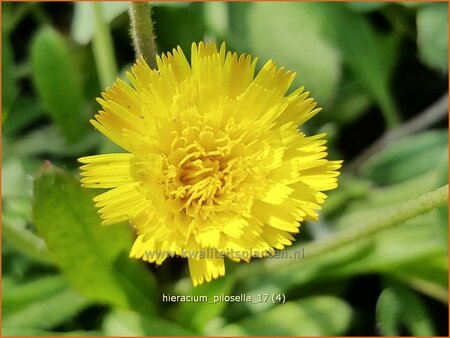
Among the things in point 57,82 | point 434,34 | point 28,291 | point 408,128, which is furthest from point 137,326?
point 434,34

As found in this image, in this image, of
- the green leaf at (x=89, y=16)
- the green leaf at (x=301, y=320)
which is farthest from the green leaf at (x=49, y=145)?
the green leaf at (x=301, y=320)

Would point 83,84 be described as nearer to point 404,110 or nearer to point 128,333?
point 128,333

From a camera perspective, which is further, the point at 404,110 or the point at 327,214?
the point at 404,110

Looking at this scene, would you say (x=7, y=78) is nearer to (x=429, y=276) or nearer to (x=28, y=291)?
(x=28, y=291)

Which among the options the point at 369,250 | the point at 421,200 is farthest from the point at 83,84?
the point at 421,200

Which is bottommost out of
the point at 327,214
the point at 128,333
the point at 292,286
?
the point at 128,333

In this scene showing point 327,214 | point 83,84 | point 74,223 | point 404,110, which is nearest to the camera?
point 74,223

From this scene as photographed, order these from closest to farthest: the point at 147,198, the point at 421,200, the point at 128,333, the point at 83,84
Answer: the point at 147,198 < the point at 421,200 < the point at 128,333 < the point at 83,84

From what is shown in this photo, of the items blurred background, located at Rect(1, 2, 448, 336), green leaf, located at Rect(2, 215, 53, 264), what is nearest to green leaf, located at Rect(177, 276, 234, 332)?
blurred background, located at Rect(1, 2, 448, 336)
